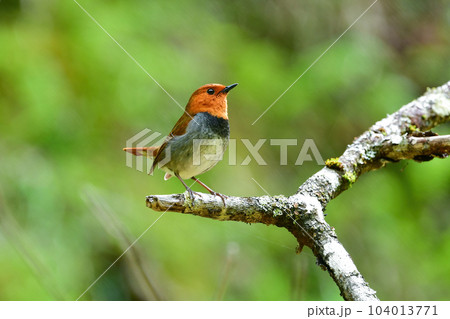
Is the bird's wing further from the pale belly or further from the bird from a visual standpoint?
the pale belly

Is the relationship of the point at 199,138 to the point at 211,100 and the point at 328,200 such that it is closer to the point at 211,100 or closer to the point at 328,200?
the point at 211,100

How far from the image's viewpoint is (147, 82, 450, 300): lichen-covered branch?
1.70 m

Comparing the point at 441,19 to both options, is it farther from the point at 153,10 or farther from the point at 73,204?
the point at 73,204

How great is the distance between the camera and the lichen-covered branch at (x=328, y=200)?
1.70 metres

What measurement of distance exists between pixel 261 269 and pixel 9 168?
1.76m

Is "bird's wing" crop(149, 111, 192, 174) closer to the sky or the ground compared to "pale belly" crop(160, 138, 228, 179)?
closer to the sky

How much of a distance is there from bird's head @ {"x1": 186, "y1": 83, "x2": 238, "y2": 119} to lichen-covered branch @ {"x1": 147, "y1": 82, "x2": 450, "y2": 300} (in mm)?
668

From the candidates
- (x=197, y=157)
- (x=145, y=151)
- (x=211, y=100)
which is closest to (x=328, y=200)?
(x=197, y=157)

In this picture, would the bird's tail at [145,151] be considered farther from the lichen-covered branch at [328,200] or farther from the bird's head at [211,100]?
the lichen-covered branch at [328,200]

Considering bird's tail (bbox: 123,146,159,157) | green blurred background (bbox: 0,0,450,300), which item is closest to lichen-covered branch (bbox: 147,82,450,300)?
green blurred background (bbox: 0,0,450,300)

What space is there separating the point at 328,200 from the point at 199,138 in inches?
29.7

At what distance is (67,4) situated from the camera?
116 inches

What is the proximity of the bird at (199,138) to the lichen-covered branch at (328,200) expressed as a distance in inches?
21.3

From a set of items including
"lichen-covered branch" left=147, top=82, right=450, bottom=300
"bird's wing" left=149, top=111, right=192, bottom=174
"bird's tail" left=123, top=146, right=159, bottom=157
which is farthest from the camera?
"bird's tail" left=123, top=146, right=159, bottom=157
